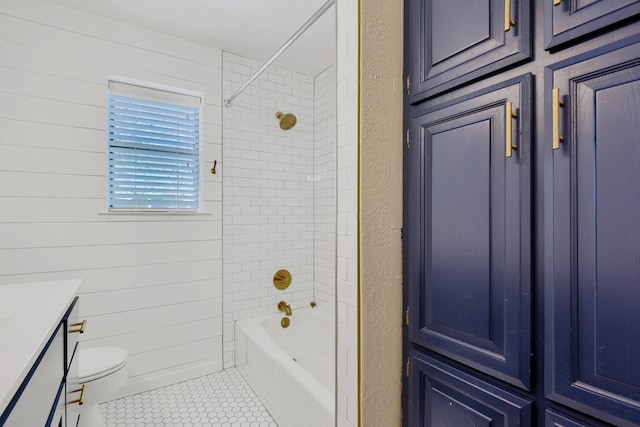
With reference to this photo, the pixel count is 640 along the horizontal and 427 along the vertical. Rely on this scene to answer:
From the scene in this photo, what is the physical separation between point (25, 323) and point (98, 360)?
40.7 inches

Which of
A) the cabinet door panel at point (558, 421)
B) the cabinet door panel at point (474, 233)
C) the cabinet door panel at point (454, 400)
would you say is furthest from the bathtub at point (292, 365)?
the cabinet door panel at point (558, 421)

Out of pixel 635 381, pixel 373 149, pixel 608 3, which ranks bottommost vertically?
pixel 635 381

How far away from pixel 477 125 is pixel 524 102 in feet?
0.46

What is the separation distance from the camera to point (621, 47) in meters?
0.73

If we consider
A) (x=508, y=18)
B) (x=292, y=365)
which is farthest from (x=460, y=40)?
(x=292, y=365)

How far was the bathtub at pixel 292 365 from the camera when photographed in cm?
167

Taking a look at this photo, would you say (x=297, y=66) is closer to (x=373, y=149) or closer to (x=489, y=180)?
(x=373, y=149)

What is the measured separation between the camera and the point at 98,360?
178 centimetres

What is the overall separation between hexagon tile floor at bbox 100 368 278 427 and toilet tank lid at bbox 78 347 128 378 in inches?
18.9

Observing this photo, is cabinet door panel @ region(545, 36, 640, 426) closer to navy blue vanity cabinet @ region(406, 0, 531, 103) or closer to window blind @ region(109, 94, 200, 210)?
navy blue vanity cabinet @ region(406, 0, 531, 103)

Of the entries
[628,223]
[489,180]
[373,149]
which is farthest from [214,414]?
[628,223]

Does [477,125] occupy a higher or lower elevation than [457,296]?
higher

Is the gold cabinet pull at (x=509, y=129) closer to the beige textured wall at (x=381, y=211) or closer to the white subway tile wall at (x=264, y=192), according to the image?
the beige textured wall at (x=381, y=211)

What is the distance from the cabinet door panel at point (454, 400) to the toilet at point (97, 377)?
1567mm
